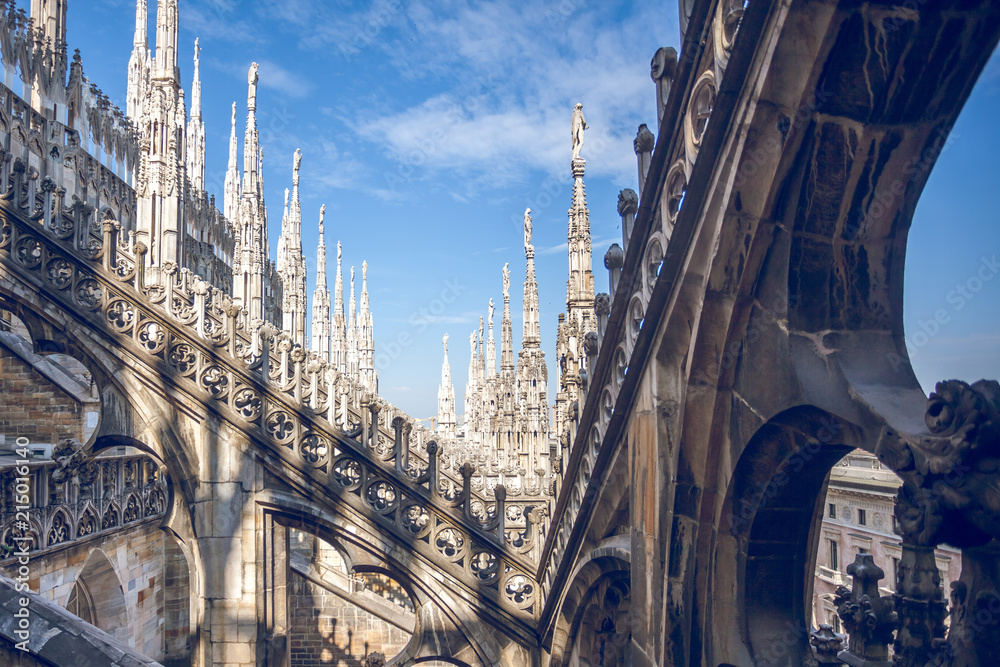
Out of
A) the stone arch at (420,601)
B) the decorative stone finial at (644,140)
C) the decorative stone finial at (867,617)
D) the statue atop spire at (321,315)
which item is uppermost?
the statue atop spire at (321,315)

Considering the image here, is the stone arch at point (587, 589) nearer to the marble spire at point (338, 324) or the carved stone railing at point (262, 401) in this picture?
the carved stone railing at point (262, 401)

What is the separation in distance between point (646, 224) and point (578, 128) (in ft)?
26.2

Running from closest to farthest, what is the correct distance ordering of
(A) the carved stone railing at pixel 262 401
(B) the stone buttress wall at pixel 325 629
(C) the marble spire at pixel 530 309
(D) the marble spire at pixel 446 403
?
(A) the carved stone railing at pixel 262 401
(B) the stone buttress wall at pixel 325 629
(C) the marble spire at pixel 530 309
(D) the marble spire at pixel 446 403

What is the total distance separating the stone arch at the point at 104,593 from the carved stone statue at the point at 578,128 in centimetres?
1066

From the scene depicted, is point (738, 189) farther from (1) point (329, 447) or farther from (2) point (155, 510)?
(2) point (155, 510)

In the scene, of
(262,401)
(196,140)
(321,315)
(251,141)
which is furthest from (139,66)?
(262,401)

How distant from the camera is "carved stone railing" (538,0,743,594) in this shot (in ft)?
10.9

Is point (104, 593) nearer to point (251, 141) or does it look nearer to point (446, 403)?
point (251, 141)

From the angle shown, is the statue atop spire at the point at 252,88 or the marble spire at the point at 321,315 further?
the marble spire at the point at 321,315

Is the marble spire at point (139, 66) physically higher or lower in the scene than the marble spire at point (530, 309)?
higher

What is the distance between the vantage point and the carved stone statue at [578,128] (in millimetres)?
11188

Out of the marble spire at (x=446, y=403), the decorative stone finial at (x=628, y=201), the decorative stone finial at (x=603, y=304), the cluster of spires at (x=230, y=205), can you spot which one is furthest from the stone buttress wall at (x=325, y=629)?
the marble spire at (x=446, y=403)

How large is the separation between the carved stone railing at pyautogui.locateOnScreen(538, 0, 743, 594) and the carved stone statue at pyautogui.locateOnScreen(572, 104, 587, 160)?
711cm

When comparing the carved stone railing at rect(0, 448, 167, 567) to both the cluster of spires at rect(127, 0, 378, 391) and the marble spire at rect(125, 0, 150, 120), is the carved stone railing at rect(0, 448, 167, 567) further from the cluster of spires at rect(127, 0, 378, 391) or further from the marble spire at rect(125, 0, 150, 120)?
the marble spire at rect(125, 0, 150, 120)
